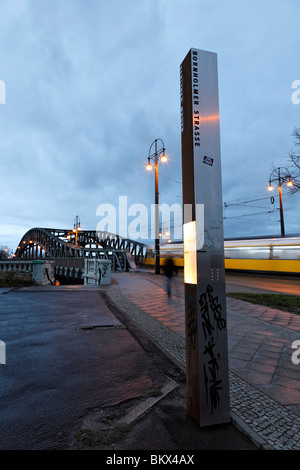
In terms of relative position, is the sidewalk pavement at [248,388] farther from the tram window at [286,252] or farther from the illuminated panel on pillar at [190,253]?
the tram window at [286,252]

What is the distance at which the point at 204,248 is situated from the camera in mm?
2553

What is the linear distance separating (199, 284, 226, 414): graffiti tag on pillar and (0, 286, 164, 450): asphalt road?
2.99 feet

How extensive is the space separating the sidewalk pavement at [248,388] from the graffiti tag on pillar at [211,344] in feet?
0.88

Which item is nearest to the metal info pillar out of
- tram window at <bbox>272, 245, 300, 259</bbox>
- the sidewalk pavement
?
the sidewalk pavement

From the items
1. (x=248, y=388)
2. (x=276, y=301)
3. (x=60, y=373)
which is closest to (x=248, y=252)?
(x=276, y=301)

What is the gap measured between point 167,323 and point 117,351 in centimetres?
205

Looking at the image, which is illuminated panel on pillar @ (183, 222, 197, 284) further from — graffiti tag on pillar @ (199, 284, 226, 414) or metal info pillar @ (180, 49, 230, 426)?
graffiti tag on pillar @ (199, 284, 226, 414)

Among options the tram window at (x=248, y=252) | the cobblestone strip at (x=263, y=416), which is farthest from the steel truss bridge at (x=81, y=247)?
the cobblestone strip at (x=263, y=416)

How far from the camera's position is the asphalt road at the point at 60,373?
7.86ft

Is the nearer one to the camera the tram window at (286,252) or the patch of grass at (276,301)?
the patch of grass at (276,301)

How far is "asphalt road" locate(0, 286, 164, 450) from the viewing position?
2.40 meters

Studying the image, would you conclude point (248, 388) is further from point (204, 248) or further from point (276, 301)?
point (276, 301)

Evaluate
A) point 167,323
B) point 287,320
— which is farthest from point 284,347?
point 167,323
